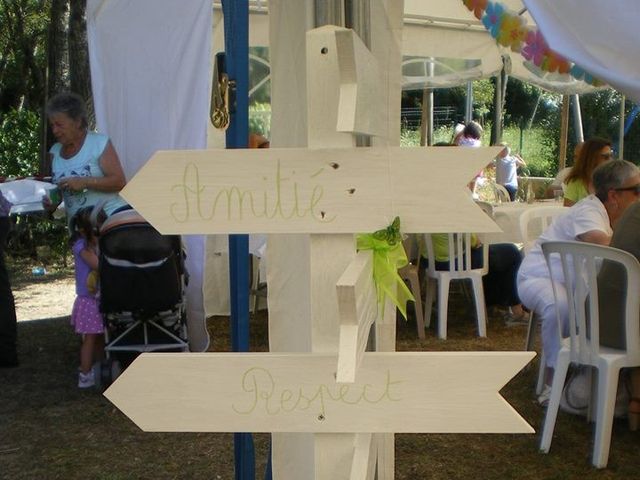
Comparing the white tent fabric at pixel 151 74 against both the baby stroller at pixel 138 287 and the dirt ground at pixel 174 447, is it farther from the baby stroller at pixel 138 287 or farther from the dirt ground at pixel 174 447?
the dirt ground at pixel 174 447

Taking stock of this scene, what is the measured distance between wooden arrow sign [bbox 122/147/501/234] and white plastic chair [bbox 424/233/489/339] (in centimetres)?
444

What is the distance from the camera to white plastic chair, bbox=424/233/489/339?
6.05 m

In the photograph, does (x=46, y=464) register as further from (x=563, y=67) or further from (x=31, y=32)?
(x=31, y=32)

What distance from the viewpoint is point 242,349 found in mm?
2605

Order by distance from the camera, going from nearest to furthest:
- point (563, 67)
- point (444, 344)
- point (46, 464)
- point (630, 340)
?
point (630, 340)
point (46, 464)
point (444, 344)
point (563, 67)

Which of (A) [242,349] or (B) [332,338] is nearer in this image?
(B) [332,338]

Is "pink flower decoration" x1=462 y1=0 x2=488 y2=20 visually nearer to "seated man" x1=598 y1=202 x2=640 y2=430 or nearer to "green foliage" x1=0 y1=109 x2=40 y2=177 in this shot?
"seated man" x1=598 y1=202 x2=640 y2=430

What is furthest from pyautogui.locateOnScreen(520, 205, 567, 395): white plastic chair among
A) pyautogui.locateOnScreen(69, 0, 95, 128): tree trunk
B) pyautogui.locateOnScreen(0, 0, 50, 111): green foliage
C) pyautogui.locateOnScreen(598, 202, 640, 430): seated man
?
pyautogui.locateOnScreen(0, 0, 50, 111): green foliage

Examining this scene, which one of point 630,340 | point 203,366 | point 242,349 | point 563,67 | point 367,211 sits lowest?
point 630,340

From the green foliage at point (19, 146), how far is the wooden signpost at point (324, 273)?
1068 centimetres

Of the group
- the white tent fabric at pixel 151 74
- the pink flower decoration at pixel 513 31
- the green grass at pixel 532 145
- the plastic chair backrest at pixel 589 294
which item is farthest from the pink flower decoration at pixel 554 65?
the green grass at pixel 532 145

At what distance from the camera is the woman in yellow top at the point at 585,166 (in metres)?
5.55

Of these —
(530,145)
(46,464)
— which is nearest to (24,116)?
(46,464)

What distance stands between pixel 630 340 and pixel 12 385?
339 centimetres
